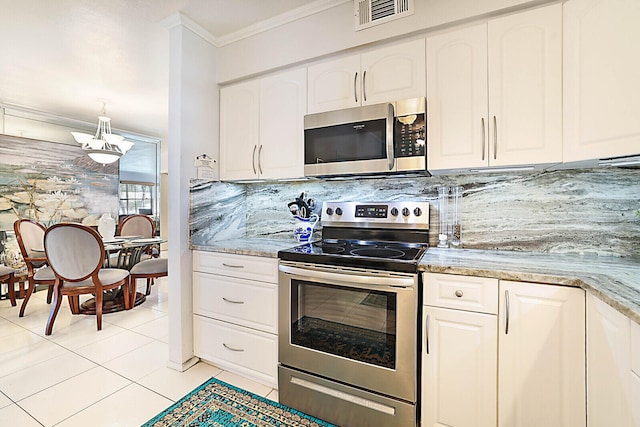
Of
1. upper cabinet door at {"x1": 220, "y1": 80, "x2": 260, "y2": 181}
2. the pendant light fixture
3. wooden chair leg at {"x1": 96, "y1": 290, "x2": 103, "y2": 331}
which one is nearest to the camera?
upper cabinet door at {"x1": 220, "y1": 80, "x2": 260, "y2": 181}

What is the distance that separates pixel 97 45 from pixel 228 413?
294 cm

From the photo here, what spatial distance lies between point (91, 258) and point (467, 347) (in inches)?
126

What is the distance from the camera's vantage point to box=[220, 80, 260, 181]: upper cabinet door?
2.27 m

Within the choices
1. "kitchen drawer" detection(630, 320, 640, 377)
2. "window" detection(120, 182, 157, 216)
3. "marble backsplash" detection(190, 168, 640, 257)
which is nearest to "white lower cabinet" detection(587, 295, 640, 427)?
"kitchen drawer" detection(630, 320, 640, 377)

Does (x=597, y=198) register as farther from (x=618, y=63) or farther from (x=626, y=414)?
(x=626, y=414)

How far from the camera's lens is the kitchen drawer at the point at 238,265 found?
73.5 inches

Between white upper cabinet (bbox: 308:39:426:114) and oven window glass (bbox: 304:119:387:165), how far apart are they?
0.16 meters

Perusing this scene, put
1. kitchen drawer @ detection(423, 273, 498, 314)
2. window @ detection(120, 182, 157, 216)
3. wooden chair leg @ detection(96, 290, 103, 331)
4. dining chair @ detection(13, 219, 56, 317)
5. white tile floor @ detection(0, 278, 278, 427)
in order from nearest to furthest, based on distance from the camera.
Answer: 1. kitchen drawer @ detection(423, 273, 498, 314)
2. white tile floor @ detection(0, 278, 278, 427)
3. wooden chair leg @ detection(96, 290, 103, 331)
4. dining chair @ detection(13, 219, 56, 317)
5. window @ detection(120, 182, 157, 216)

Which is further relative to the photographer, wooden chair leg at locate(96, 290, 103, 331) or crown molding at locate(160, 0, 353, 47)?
wooden chair leg at locate(96, 290, 103, 331)

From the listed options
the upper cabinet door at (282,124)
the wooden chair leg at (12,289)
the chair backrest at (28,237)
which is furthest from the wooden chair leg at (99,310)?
the upper cabinet door at (282,124)

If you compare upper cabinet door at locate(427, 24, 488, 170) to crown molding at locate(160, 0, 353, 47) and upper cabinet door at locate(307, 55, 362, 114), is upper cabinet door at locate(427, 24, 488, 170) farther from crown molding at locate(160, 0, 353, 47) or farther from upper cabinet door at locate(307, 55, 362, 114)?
crown molding at locate(160, 0, 353, 47)

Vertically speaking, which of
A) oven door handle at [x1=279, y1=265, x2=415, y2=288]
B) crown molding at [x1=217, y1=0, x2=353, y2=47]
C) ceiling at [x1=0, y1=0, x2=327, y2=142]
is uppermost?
ceiling at [x1=0, y1=0, x2=327, y2=142]

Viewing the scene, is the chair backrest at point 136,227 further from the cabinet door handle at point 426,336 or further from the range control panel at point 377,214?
the cabinet door handle at point 426,336

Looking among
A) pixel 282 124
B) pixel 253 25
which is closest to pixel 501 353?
pixel 282 124
